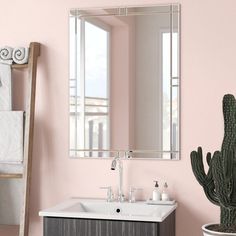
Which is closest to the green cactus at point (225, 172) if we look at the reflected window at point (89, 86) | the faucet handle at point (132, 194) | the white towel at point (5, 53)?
the faucet handle at point (132, 194)

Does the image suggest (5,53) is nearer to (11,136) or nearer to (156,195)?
(11,136)

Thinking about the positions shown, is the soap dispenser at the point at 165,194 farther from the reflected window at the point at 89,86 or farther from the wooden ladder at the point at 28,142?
the wooden ladder at the point at 28,142

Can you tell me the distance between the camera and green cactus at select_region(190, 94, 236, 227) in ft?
10.0

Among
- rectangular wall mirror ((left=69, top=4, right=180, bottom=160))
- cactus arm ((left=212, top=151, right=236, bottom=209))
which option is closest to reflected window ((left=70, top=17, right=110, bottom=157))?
rectangular wall mirror ((left=69, top=4, right=180, bottom=160))

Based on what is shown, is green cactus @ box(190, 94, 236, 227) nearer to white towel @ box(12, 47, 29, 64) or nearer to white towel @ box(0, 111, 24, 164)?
white towel @ box(0, 111, 24, 164)

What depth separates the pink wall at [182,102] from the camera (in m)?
3.68

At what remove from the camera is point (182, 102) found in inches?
147

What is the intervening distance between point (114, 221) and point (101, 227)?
0.08 m

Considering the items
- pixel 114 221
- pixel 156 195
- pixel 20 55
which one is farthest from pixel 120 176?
pixel 20 55

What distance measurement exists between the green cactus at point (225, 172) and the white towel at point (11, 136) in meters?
1.20

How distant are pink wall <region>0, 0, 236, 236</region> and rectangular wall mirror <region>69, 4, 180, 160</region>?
0.18 feet

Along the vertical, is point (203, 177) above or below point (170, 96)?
below

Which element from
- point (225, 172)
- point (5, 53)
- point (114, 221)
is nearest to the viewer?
point (225, 172)

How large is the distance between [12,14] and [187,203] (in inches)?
65.1
